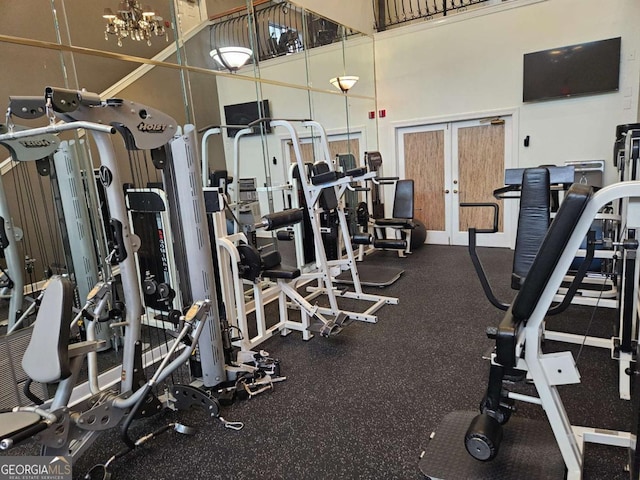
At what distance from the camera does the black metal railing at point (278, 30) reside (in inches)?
182

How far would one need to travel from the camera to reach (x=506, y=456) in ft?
6.17

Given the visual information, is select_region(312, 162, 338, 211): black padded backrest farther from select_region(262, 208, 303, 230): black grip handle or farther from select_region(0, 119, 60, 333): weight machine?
select_region(0, 119, 60, 333): weight machine

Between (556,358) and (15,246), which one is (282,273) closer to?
(15,246)

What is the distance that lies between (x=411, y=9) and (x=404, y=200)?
3277 mm

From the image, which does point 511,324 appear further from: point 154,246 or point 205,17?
point 205,17

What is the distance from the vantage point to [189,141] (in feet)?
7.89

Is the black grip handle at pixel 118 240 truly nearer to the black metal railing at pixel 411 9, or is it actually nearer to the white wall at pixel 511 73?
the white wall at pixel 511 73

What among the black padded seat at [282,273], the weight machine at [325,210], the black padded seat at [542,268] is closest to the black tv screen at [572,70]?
the weight machine at [325,210]

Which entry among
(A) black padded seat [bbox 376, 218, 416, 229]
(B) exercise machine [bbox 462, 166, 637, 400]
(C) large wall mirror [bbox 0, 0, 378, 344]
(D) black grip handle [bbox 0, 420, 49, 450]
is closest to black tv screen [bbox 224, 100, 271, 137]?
(C) large wall mirror [bbox 0, 0, 378, 344]

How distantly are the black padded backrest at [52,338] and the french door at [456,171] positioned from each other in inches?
219

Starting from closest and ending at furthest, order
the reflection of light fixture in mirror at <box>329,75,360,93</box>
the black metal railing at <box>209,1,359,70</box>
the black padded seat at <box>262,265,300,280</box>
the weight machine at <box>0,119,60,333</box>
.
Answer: the weight machine at <box>0,119,60,333</box> < the black padded seat at <box>262,265,300,280</box> < the black metal railing at <box>209,1,359,70</box> < the reflection of light fixture in mirror at <box>329,75,360,93</box>

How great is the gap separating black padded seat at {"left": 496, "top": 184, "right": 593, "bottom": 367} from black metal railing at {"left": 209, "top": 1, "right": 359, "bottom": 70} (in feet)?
13.6

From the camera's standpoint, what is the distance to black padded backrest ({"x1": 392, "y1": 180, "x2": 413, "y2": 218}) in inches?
227

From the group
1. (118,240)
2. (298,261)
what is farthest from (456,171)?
(118,240)
